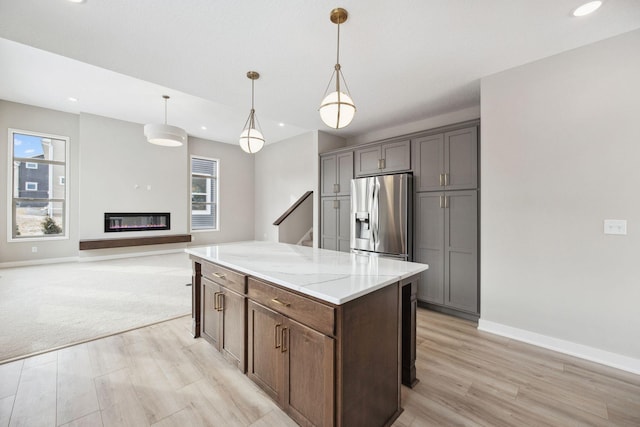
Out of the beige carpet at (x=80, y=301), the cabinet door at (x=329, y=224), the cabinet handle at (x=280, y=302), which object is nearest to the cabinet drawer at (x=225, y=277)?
the cabinet handle at (x=280, y=302)

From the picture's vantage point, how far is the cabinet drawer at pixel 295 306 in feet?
4.18

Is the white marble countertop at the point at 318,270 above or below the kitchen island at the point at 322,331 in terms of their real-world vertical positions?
above

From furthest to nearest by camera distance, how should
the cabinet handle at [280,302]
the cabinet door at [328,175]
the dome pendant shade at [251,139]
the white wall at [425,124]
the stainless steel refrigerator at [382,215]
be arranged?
the cabinet door at [328,175], the white wall at [425,124], the stainless steel refrigerator at [382,215], the dome pendant shade at [251,139], the cabinet handle at [280,302]

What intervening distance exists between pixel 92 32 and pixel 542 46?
12.6 feet

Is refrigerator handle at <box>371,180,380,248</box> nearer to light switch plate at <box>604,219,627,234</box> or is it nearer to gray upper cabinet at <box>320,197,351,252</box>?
gray upper cabinet at <box>320,197,351,252</box>

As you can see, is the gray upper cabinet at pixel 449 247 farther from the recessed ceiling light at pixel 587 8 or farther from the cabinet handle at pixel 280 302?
the cabinet handle at pixel 280 302

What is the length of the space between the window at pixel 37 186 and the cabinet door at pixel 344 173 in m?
5.75

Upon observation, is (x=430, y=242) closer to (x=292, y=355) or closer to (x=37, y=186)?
(x=292, y=355)

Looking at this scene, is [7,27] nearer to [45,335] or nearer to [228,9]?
[228,9]

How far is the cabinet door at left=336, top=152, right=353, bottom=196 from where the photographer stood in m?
4.39

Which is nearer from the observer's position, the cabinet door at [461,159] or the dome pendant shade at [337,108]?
Answer: the dome pendant shade at [337,108]

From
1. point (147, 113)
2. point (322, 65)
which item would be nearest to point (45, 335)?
point (322, 65)

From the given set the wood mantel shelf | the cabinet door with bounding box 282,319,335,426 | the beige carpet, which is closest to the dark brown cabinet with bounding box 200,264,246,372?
the cabinet door with bounding box 282,319,335,426

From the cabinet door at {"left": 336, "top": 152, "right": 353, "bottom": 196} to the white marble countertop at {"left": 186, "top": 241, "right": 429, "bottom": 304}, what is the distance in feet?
7.16
